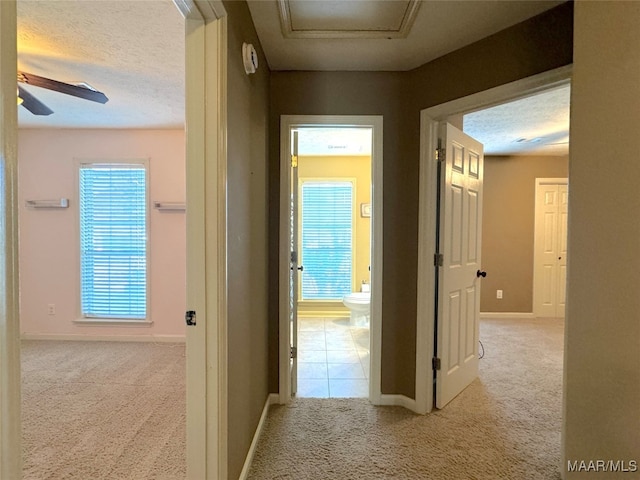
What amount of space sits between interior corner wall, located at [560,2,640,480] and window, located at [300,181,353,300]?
368 cm

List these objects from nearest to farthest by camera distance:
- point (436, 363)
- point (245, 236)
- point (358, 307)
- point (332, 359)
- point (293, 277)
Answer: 1. point (245, 236)
2. point (436, 363)
3. point (293, 277)
4. point (332, 359)
5. point (358, 307)

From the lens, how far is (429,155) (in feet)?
7.45

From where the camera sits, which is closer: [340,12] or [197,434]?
[197,434]

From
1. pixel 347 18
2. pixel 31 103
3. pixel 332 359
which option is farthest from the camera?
pixel 332 359

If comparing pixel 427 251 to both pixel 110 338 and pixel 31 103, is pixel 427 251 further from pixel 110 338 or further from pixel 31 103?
pixel 110 338

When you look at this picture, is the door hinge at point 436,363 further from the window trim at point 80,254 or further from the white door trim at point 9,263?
the window trim at point 80,254

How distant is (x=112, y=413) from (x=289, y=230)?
68.6 inches

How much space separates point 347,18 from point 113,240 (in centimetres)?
330

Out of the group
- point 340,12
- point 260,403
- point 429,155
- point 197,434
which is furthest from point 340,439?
point 340,12

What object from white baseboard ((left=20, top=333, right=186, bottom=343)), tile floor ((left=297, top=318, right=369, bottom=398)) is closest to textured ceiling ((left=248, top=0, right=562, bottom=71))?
tile floor ((left=297, top=318, right=369, bottom=398))

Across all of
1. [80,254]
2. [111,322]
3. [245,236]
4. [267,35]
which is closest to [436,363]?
Result: [245,236]

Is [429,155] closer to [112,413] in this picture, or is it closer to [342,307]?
[112,413]

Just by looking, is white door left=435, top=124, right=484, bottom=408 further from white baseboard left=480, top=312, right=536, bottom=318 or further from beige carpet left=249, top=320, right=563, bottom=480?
white baseboard left=480, top=312, right=536, bottom=318

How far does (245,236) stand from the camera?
172cm
